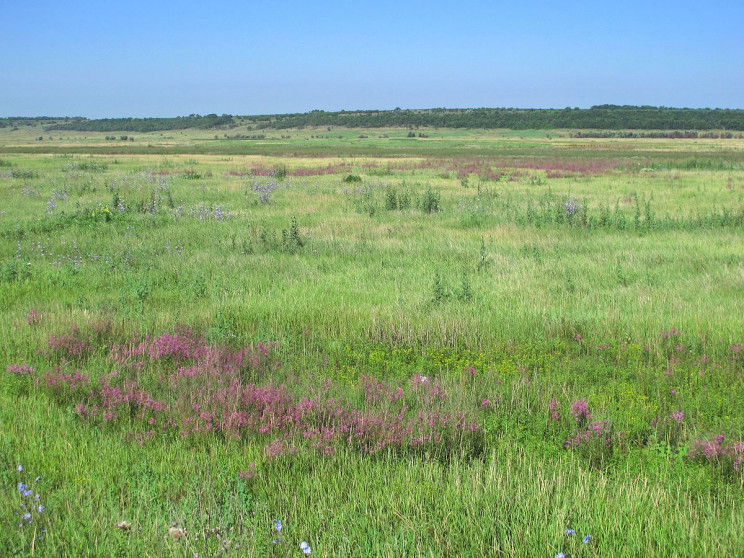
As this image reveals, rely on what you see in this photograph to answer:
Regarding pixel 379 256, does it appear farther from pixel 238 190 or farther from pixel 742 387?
pixel 238 190

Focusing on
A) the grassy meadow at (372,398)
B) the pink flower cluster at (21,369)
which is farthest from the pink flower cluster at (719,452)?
the pink flower cluster at (21,369)

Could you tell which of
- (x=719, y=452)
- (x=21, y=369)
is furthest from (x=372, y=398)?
(x=21, y=369)

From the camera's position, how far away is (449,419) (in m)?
4.44

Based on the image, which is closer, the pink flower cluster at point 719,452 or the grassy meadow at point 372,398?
the grassy meadow at point 372,398

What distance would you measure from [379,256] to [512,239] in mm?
A: 3665

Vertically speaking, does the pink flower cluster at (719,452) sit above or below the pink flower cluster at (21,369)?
below

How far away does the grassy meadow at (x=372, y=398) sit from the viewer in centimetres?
307

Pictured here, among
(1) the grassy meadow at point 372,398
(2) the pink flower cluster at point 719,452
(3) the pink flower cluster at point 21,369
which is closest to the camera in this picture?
(1) the grassy meadow at point 372,398

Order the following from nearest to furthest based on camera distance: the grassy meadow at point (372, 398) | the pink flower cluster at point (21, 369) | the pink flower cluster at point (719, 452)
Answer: the grassy meadow at point (372, 398)
the pink flower cluster at point (719, 452)
the pink flower cluster at point (21, 369)

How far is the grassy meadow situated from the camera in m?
3.07

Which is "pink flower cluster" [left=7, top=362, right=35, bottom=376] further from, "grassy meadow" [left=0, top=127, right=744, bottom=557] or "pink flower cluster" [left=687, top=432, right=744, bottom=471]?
"pink flower cluster" [left=687, top=432, right=744, bottom=471]

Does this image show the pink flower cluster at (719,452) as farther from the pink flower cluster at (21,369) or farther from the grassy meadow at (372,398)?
the pink flower cluster at (21,369)

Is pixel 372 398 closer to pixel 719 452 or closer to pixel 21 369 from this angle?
pixel 719 452

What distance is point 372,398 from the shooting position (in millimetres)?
4996
